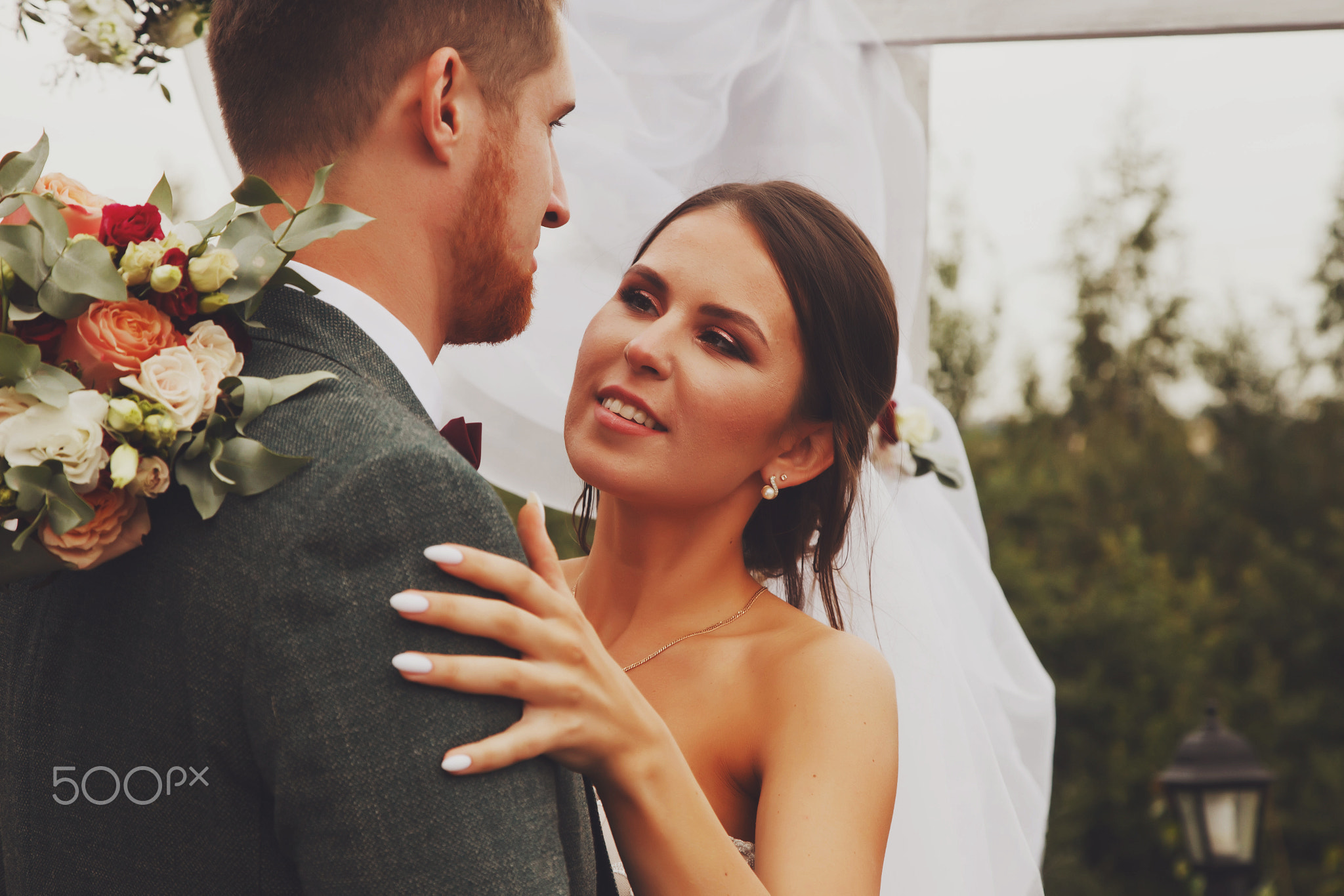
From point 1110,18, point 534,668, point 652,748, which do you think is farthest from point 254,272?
point 1110,18

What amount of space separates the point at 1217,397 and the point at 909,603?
47.6ft

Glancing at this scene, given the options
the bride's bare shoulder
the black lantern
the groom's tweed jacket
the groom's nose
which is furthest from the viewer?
the black lantern

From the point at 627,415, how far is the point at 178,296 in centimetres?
142

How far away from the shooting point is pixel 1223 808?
6691 millimetres

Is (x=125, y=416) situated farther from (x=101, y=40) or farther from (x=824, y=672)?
(x=824, y=672)

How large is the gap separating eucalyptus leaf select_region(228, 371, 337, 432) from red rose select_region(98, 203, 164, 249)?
0.25 metres

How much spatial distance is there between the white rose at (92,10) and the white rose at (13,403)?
1.57 m

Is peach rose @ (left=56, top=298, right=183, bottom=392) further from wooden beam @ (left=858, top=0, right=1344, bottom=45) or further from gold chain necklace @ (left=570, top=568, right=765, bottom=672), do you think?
wooden beam @ (left=858, top=0, right=1344, bottom=45)

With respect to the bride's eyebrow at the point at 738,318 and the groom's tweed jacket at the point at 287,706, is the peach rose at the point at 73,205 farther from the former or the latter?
the bride's eyebrow at the point at 738,318

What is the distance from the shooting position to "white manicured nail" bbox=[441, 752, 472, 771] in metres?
1.39

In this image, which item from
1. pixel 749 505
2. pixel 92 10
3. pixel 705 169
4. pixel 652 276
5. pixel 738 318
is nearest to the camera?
pixel 92 10

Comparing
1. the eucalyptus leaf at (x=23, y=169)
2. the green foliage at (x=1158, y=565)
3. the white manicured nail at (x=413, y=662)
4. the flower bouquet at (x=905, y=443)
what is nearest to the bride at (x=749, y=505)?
the flower bouquet at (x=905, y=443)

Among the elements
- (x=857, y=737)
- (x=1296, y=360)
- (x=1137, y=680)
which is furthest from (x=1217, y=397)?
(x=857, y=737)

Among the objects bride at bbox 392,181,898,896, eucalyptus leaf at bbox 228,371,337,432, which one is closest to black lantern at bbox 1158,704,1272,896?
bride at bbox 392,181,898,896
